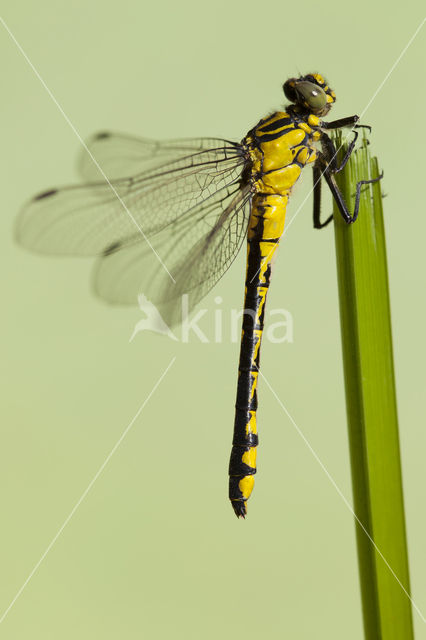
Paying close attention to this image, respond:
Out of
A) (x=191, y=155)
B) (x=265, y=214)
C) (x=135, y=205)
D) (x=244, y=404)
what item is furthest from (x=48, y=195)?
(x=244, y=404)

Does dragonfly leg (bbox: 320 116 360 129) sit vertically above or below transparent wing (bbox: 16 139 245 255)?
above

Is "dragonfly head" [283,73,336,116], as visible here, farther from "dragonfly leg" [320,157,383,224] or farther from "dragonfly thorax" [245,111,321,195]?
"dragonfly leg" [320,157,383,224]

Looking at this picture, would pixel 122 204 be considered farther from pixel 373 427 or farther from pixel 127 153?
pixel 373 427

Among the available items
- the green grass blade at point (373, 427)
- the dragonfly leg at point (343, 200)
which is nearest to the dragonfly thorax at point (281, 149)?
the dragonfly leg at point (343, 200)

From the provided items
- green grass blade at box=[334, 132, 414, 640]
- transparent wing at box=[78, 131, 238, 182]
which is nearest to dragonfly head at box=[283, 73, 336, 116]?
transparent wing at box=[78, 131, 238, 182]

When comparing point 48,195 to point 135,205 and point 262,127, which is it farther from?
point 262,127
